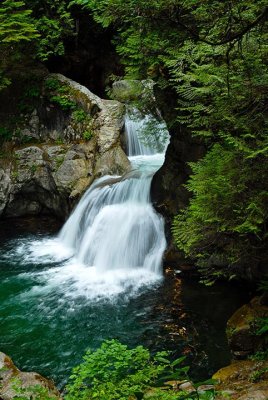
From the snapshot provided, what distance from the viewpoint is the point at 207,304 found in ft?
22.4

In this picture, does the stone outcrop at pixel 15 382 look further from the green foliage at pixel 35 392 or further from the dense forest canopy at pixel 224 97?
the dense forest canopy at pixel 224 97

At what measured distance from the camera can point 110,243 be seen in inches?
354

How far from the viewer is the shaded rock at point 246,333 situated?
15.4 ft

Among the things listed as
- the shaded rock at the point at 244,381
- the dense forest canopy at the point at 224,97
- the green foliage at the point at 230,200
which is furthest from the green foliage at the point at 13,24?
the shaded rock at the point at 244,381

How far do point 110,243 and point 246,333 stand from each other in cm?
478

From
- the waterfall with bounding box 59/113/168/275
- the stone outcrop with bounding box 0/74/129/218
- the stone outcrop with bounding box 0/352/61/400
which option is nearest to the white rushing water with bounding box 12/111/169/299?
the waterfall with bounding box 59/113/168/275

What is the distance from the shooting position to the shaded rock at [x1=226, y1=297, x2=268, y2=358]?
184 inches

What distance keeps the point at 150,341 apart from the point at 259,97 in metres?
4.20

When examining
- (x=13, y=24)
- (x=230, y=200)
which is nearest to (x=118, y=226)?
(x=230, y=200)

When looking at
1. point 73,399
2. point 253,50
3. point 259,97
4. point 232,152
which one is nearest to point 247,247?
point 232,152

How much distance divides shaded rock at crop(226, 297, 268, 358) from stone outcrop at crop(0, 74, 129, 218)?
21.3ft

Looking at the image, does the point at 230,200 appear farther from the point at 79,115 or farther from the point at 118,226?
the point at 79,115

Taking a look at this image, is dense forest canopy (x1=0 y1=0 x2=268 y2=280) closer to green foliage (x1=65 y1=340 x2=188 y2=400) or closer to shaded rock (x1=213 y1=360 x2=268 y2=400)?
shaded rock (x1=213 y1=360 x2=268 y2=400)

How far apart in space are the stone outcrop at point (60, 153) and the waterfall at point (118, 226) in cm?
75
